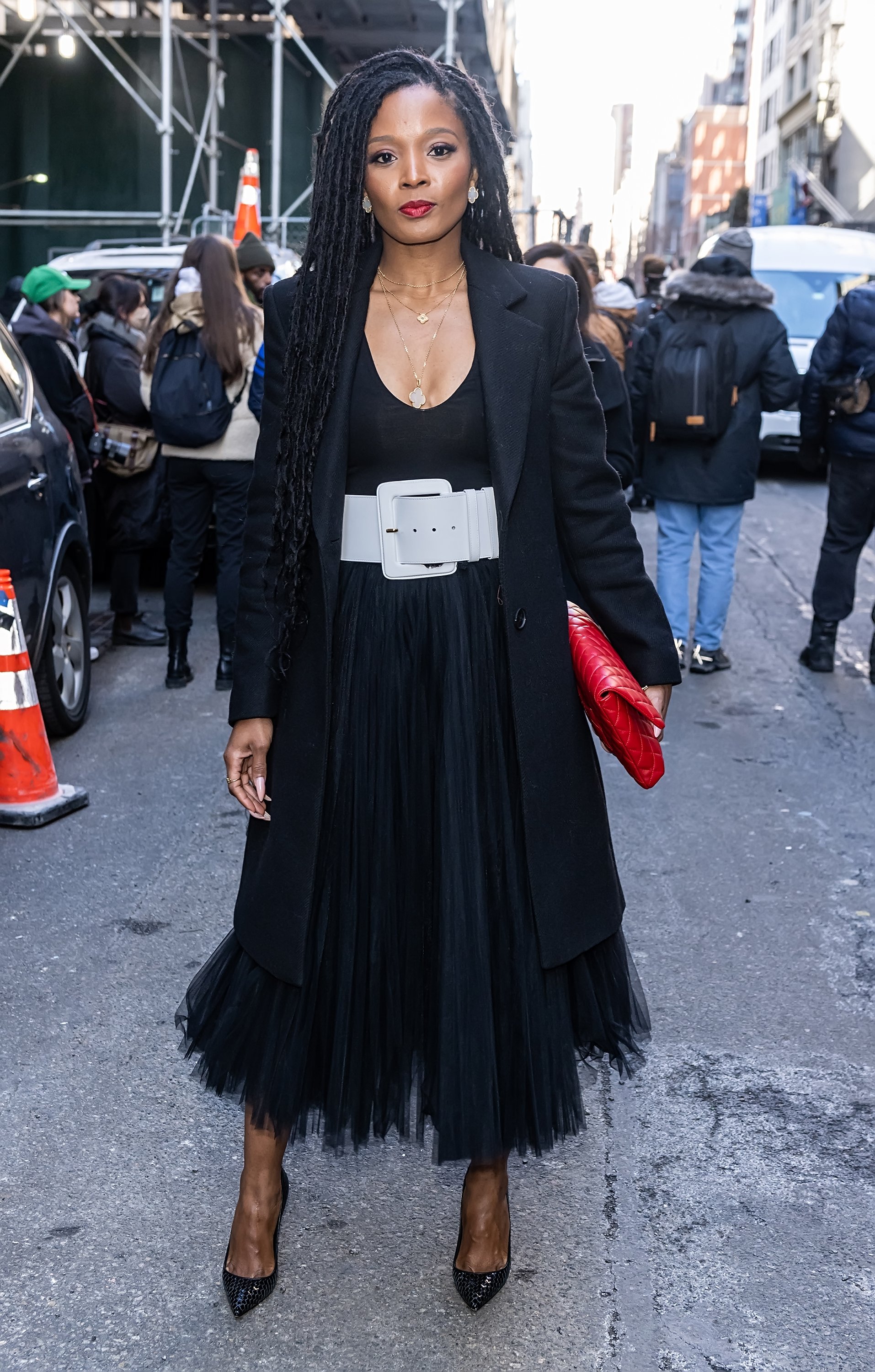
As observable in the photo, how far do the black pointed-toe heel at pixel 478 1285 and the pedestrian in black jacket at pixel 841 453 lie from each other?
5.07 metres

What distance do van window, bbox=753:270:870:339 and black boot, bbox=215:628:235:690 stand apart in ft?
35.1

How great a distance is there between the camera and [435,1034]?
246 cm

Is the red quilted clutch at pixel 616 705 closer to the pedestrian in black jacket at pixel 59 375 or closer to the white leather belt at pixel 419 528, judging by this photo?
the white leather belt at pixel 419 528

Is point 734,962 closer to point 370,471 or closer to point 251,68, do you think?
point 370,471

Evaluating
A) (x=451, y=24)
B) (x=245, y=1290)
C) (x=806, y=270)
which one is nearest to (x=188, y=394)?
(x=245, y=1290)

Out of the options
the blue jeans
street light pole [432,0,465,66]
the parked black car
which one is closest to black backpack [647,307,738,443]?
the blue jeans

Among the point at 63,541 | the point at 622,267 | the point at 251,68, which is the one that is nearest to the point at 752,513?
the point at 63,541

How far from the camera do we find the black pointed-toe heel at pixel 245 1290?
2.55 metres

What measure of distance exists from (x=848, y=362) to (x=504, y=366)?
504cm

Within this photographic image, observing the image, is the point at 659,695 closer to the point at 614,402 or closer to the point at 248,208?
the point at 614,402

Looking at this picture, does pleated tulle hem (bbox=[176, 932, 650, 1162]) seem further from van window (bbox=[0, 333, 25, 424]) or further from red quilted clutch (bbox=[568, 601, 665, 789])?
van window (bbox=[0, 333, 25, 424])

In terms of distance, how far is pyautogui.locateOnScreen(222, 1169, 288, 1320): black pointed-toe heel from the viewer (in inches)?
100

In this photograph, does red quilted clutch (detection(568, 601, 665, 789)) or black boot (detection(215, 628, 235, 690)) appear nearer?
red quilted clutch (detection(568, 601, 665, 789))

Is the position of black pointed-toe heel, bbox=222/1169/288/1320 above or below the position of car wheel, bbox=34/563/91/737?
above
